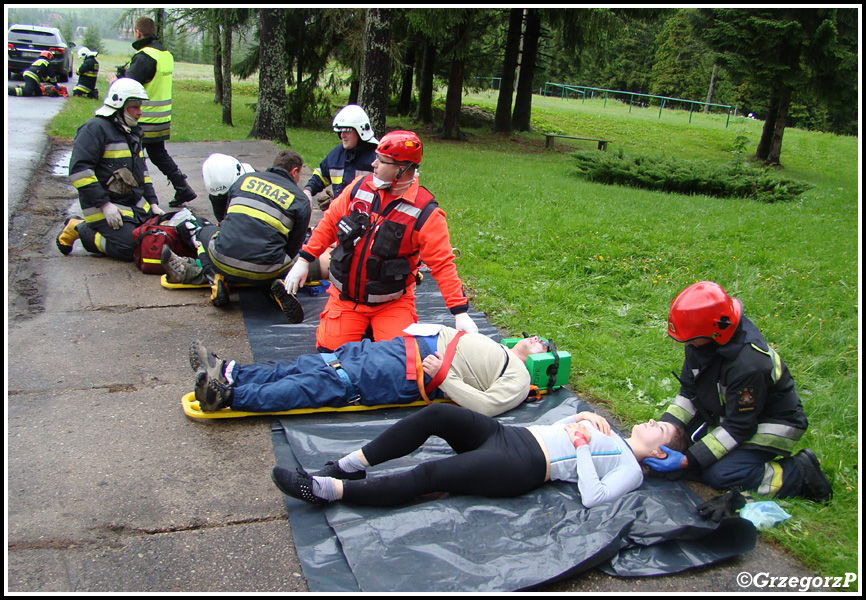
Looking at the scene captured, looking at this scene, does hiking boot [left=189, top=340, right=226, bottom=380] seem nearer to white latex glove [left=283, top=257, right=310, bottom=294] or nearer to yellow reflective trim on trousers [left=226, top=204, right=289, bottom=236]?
white latex glove [left=283, top=257, right=310, bottom=294]

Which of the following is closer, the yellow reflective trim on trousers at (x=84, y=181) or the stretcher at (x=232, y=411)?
the stretcher at (x=232, y=411)

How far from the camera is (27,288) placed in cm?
599

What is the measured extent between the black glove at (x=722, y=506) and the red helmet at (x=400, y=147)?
2822mm

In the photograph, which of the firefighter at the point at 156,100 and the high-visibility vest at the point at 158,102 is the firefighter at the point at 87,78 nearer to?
the firefighter at the point at 156,100

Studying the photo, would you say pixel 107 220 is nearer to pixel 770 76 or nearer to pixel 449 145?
pixel 449 145

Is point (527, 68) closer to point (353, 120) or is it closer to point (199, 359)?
point (353, 120)

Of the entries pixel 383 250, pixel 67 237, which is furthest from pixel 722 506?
pixel 67 237

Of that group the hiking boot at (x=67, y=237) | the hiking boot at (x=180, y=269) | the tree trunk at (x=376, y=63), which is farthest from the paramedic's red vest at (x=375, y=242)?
the tree trunk at (x=376, y=63)

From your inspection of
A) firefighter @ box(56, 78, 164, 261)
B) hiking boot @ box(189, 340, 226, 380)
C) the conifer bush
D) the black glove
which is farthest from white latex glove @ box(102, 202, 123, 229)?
→ the conifer bush

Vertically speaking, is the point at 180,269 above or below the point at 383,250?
below

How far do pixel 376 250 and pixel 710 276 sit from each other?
452 centimetres

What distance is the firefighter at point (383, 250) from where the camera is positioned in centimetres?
460

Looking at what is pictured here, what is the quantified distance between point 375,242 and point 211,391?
1.61m

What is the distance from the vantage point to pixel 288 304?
18.5ft
